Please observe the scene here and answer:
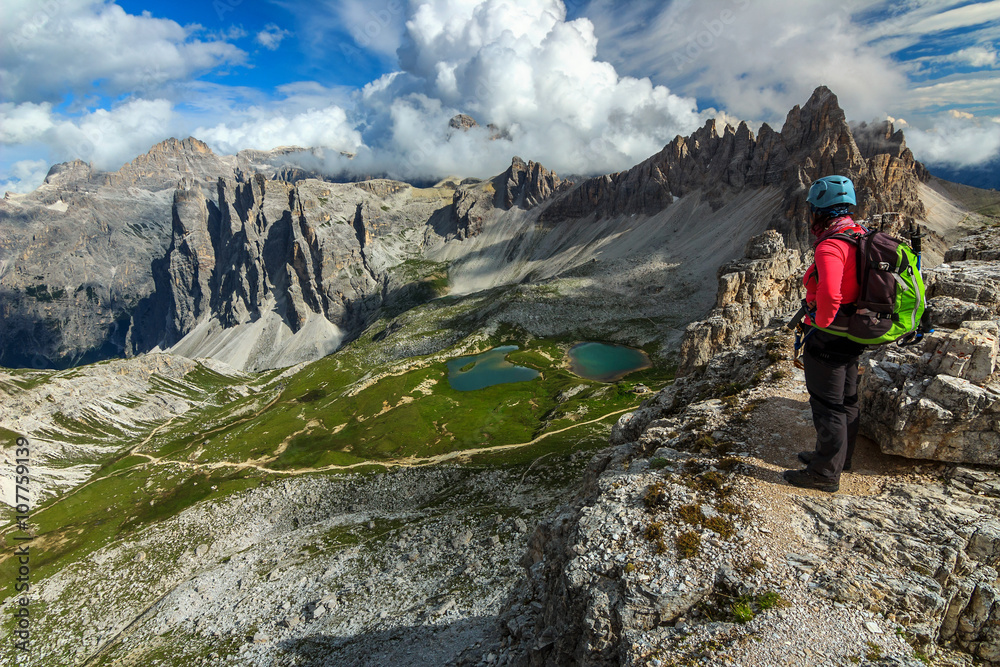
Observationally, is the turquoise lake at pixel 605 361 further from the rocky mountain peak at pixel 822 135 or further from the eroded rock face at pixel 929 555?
the eroded rock face at pixel 929 555

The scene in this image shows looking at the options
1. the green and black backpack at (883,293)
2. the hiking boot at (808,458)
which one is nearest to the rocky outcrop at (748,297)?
the hiking boot at (808,458)

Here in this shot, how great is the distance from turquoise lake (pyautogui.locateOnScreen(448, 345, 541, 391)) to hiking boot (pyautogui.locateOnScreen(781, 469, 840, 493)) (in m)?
107

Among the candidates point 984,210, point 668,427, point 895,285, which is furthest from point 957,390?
point 984,210

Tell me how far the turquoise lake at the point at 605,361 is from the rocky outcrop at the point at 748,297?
37061 mm

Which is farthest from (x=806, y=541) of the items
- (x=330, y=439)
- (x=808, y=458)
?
(x=330, y=439)

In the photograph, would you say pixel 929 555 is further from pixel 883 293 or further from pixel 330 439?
pixel 330 439

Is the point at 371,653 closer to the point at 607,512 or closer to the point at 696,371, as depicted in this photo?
the point at 607,512

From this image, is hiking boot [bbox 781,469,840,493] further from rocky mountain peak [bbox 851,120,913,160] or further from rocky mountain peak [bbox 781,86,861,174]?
rocky mountain peak [bbox 851,120,913,160]

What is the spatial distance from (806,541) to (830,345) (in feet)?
16.2

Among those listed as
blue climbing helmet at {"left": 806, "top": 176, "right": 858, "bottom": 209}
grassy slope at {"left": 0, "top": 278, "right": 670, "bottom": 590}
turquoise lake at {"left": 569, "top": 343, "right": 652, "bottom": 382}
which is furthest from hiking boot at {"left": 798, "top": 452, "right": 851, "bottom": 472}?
turquoise lake at {"left": 569, "top": 343, "right": 652, "bottom": 382}

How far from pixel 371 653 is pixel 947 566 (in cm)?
3442

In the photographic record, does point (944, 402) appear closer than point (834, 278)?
No

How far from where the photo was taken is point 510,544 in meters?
39.5

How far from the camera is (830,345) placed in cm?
1162
